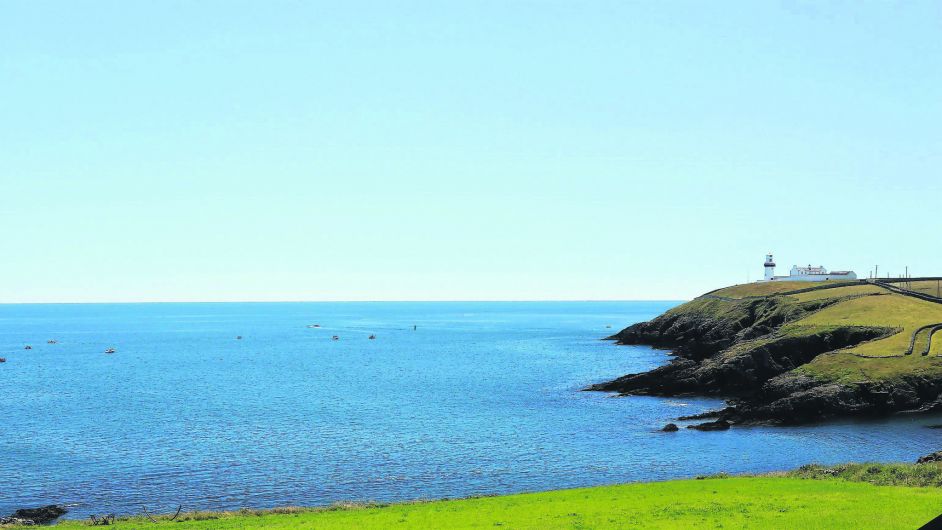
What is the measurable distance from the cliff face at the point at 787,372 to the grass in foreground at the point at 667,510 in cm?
3123

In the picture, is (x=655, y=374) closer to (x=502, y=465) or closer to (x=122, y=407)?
(x=502, y=465)

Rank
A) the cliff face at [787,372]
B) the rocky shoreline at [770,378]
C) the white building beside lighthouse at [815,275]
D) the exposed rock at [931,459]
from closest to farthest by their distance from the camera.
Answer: the exposed rock at [931,459]
the rocky shoreline at [770,378]
the cliff face at [787,372]
the white building beside lighthouse at [815,275]

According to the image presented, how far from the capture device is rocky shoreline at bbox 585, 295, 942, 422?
74.8 meters

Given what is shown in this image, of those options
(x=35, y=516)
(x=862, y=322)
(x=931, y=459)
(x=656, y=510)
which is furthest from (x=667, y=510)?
(x=862, y=322)

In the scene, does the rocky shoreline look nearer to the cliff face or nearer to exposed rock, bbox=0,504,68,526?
the cliff face

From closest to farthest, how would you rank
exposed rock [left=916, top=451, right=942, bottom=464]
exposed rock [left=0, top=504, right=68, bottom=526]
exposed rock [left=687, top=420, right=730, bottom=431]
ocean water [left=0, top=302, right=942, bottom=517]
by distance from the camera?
exposed rock [left=0, top=504, right=68, bottom=526]
exposed rock [left=916, top=451, right=942, bottom=464]
ocean water [left=0, top=302, right=942, bottom=517]
exposed rock [left=687, top=420, right=730, bottom=431]

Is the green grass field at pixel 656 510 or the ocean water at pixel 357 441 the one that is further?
the ocean water at pixel 357 441

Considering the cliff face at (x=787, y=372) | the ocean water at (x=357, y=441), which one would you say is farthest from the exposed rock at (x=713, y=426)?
the cliff face at (x=787, y=372)

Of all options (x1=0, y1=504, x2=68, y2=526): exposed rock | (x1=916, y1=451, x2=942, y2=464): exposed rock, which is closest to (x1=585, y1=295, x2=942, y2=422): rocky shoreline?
(x1=916, y1=451, x2=942, y2=464): exposed rock

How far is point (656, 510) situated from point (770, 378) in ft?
198

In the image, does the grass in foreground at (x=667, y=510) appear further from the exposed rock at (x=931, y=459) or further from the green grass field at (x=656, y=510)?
the exposed rock at (x=931, y=459)

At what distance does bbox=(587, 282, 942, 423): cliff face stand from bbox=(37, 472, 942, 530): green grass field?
3185cm

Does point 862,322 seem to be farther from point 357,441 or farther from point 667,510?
point 667,510

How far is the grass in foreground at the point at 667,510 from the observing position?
33.3 meters
